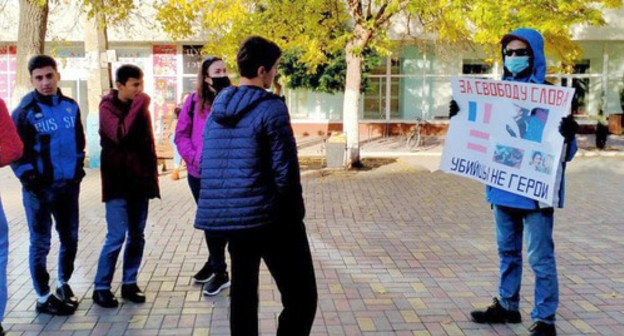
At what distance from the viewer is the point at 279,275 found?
11.4 ft

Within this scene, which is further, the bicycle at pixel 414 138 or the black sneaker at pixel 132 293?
the bicycle at pixel 414 138

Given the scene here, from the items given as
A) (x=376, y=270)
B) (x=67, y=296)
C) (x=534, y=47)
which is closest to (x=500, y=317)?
(x=376, y=270)

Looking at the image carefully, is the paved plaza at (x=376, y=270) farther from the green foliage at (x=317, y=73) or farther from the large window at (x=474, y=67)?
the large window at (x=474, y=67)

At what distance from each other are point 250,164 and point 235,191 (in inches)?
6.3

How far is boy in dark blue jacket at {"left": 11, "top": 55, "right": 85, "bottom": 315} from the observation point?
4645 mm

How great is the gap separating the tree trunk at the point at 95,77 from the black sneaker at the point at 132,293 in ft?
31.6

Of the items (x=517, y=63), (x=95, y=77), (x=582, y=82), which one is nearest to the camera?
(x=517, y=63)

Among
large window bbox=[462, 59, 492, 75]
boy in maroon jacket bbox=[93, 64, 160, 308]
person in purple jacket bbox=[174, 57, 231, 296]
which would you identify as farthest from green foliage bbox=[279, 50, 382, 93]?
boy in maroon jacket bbox=[93, 64, 160, 308]

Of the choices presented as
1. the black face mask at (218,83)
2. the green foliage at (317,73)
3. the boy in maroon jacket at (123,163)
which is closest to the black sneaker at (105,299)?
the boy in maroon jacket at (123,163)

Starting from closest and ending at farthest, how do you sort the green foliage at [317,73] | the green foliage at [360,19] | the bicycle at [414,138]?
1. the green foliage at [360,19]
2. the green foliage at [317,73]
3. the bicycle at [414,138]

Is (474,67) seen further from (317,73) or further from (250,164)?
(250,164)

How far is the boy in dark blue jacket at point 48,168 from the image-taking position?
4.64 m

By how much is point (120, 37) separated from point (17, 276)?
1960 cm

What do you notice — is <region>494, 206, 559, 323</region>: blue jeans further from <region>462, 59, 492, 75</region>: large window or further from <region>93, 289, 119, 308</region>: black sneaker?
<region>462, 59, 492, 75</region>: large window
